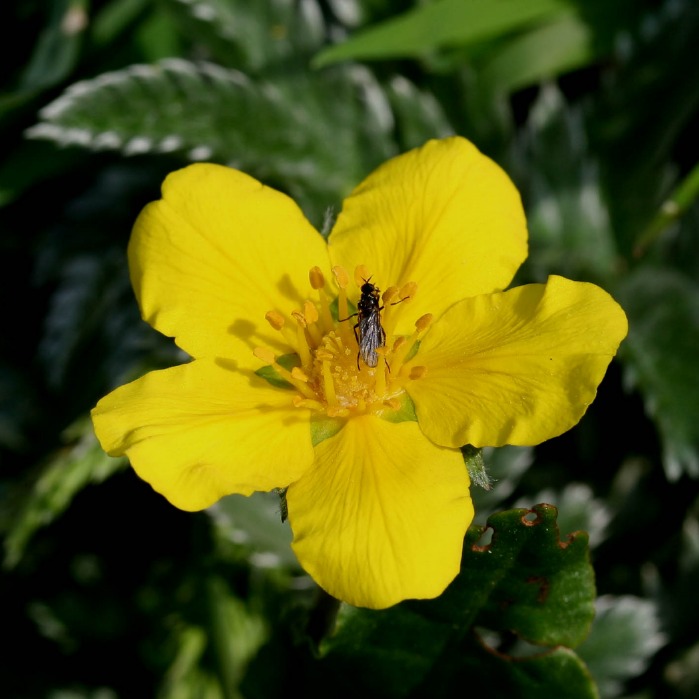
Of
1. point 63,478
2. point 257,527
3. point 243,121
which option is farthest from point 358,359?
point 243,121

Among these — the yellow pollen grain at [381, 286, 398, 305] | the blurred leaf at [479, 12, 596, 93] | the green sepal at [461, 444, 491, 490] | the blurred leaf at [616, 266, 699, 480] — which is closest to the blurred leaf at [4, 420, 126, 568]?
the yellow pollen grain at [381, 286, 398, 305]

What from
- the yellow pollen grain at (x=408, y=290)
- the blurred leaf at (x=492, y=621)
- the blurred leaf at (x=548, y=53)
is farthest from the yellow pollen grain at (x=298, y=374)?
the blurred leaf at (x=548, y=53)

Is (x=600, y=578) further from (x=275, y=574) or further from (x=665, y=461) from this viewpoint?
(x=275, y=574)

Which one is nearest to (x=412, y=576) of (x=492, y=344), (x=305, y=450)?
(x=305, y=450)

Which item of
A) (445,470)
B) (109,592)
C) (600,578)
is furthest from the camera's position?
(109,592)

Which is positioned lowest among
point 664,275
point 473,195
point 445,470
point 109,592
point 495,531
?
point 109,592

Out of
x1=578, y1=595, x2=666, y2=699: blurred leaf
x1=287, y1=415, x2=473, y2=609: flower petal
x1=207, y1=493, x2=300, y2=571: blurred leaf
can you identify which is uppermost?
x1=287, y1=415, x2=473, y2=609: flower petal

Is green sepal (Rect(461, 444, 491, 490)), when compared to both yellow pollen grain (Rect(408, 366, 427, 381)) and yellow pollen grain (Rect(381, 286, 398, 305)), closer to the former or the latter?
yellow pollen grain (Rect(408, 366, 427, 381))

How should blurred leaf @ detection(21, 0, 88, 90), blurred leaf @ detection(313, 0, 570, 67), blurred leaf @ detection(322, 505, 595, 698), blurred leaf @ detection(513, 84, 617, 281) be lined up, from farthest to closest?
blurred leaf @ detection(21, 0, 88, 90) → blurred leaf @ detection(513, 84, 617, 281) → blurred leaf @ detection(313, 0, 570, 67) → blurred leaf @ detection(322, 505, 595, 698)
